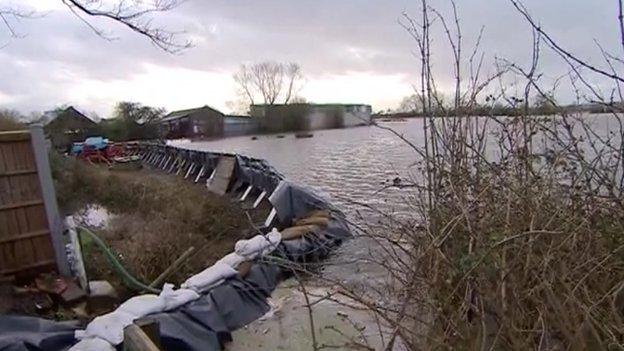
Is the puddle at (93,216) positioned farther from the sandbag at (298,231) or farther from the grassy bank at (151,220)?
the sandbag at (298,231)

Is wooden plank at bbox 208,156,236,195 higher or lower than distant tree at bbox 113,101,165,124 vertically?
lower

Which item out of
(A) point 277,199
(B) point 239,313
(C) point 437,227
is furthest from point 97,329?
(A) point 277,199

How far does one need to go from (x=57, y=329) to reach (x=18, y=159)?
2.64 metres

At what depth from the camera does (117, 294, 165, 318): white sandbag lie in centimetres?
382

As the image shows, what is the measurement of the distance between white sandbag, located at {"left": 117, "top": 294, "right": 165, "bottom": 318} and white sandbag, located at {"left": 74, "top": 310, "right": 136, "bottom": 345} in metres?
0.09

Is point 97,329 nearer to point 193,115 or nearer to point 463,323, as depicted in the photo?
point 463,323

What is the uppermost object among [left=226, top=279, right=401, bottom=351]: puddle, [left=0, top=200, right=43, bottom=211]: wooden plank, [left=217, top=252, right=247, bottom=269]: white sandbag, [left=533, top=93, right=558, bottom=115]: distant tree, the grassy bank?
[left=533, top=93, right=558, bottom=115]: distant tree

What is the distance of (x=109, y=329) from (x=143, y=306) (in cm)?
46

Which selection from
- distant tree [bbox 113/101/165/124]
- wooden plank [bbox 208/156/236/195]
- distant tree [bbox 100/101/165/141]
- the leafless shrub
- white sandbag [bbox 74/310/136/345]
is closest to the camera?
the leafless shrub

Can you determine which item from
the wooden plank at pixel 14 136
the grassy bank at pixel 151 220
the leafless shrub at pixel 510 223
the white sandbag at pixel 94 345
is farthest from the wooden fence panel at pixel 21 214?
the leafless shrub at pixel 510 223

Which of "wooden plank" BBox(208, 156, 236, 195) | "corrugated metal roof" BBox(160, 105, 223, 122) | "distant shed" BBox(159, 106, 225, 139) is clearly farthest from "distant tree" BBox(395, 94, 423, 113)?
"corrugated metal roof" BBox(160, 105, 223, 122)

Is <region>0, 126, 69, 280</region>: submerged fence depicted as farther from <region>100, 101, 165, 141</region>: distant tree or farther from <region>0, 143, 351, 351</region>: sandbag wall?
<region>100, 101, 165, 141</region>: distant tree

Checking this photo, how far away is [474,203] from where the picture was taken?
246 cm

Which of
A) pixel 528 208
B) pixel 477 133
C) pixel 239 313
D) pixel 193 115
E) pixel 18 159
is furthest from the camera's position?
pixel 193 115
